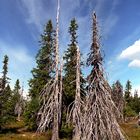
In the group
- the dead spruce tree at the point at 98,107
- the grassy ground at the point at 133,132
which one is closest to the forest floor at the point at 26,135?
the grassy ground at the point at 133,132

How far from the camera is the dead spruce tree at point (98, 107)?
74.0 feet

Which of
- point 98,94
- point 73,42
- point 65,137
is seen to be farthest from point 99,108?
point 73,42

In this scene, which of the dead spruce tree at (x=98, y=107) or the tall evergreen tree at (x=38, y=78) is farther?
the tall evergreen tree at (x=38, y=78)

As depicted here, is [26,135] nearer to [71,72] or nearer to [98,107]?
[71,72]

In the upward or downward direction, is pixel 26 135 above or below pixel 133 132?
below

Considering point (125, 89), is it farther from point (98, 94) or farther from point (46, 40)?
point (98, 94)

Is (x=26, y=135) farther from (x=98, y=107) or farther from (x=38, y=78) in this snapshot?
(x=98, y=107)

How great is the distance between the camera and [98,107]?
22781 millimetres

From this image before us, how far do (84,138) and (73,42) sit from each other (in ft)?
96.3

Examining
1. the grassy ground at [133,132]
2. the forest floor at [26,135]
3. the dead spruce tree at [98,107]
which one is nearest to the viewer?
the dead spruce tree at [98,107]

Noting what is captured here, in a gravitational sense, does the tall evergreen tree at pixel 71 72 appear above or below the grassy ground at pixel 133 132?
above

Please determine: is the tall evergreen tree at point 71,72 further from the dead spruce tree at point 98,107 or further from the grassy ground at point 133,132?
the dead spruce tree at point 98,107

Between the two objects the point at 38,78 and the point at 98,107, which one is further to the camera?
the point at 38,78

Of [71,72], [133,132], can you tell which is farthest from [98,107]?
[133,132]
